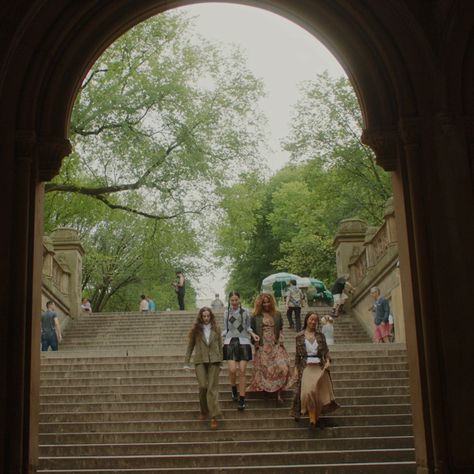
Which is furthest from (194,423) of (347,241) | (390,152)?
(347,241)

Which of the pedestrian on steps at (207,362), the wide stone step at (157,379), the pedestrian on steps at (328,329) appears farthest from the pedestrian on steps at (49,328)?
the pedestrian on steps at (207,362)

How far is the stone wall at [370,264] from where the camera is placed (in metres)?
17.5

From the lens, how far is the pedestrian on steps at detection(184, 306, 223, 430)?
977cm

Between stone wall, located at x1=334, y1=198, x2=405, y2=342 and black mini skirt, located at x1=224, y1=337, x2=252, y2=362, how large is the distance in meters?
7.52

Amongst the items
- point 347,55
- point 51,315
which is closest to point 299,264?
point 51,315

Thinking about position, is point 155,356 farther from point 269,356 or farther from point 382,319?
point 382,319

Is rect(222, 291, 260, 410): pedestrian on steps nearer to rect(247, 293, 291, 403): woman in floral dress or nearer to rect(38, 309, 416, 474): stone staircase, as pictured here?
rect(247, 293, 291, 403): woman in floral dress

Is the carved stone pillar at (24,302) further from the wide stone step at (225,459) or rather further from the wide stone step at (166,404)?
the wide stone step at (166,404)

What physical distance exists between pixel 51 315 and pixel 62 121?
9680 mm

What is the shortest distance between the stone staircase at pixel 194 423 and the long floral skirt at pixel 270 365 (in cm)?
29

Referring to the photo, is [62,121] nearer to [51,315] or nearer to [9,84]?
[9,84]

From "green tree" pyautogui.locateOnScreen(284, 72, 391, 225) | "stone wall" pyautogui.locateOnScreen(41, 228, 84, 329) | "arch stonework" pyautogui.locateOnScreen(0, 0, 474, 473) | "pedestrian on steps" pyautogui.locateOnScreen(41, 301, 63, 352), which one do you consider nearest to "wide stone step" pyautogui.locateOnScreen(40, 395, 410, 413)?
"arch stonework" pyautogui.locateOnScreen(0, 0, 474, 473)

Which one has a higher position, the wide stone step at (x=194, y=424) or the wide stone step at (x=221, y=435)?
the wide stone step at (x=194, y=424)

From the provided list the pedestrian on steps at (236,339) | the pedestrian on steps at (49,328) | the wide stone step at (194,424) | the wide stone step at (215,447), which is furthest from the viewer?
the pedestrian on steps at (49,328)
